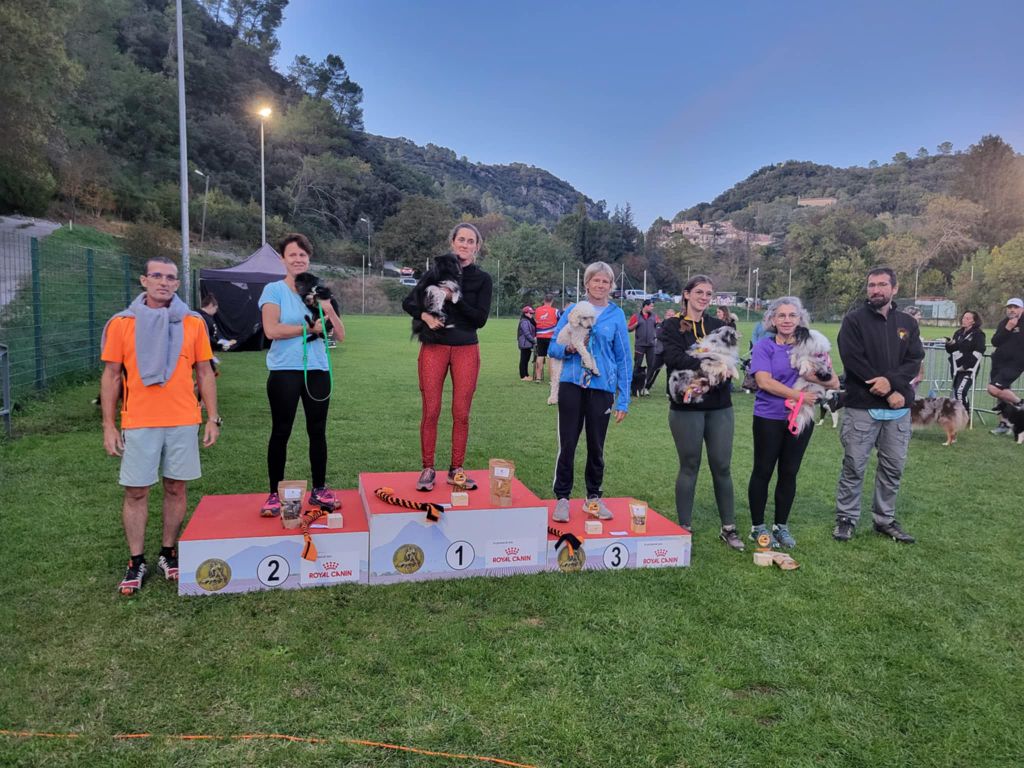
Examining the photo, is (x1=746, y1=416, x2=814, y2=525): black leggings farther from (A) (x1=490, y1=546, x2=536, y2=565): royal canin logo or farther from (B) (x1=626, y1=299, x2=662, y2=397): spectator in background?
(B) (x1=626, y1=299, x2=662, y2=397): spectator in background

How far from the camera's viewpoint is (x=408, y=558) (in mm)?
4121

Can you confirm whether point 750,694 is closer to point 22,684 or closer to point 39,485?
point 22,684

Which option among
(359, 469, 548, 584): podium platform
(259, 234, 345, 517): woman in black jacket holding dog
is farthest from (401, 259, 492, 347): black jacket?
(359, 469, 548, 584): podium platform

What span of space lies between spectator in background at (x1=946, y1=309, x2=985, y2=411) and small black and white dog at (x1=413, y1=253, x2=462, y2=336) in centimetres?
977

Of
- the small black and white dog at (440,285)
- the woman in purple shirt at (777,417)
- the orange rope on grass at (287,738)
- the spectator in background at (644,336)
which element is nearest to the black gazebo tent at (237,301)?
the spectator in background at (644,336)

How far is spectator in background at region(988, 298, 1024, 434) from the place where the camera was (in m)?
9.42

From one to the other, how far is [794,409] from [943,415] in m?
5.80

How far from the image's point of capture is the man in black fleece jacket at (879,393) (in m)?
5.00

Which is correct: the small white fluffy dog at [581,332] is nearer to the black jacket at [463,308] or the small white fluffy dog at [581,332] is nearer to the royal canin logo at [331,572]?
the black jacket at [463,308]

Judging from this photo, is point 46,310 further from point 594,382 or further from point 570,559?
point 570,559

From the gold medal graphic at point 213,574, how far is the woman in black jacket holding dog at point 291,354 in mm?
474

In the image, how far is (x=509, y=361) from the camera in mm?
18672

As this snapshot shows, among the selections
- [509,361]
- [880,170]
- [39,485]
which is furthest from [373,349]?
[880,170]

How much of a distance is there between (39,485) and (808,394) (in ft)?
21.1
